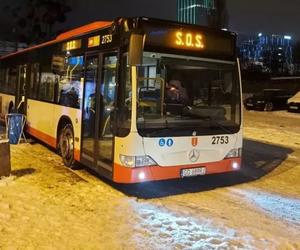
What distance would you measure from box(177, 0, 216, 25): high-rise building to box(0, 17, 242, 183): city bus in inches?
1484

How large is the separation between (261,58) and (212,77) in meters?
63.9

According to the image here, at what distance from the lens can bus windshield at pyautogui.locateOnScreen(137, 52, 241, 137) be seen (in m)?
7.67

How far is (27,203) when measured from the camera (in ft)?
24.2

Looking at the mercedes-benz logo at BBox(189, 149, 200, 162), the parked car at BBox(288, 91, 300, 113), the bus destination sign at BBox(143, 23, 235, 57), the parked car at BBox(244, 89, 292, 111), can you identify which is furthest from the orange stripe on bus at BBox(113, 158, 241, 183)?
the parked car at BBox(244, 89, 292, 111)

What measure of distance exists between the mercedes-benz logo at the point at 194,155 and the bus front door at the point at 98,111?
134 centimetres

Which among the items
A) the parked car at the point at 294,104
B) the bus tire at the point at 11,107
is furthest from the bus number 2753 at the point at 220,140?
the parked car at the point at 294,104

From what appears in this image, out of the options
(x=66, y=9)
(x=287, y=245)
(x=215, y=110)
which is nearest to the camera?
(x=287, y=245)

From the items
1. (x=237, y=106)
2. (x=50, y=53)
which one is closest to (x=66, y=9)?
(x=50, y=53)

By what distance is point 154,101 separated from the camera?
778 centimetres

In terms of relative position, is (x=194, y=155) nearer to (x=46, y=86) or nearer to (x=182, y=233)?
(x=182, y=233)

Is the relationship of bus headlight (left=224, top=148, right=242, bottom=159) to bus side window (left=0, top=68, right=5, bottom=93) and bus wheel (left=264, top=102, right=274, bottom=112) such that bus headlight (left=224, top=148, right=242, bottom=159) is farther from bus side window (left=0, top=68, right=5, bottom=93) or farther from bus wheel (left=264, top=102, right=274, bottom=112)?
bus wheel (left=264, top=102, right=274, bottom=112)

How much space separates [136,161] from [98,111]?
1453 mm

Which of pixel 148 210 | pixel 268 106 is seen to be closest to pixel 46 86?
pixel 148 210

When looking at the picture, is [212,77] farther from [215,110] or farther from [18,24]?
[18,24]
